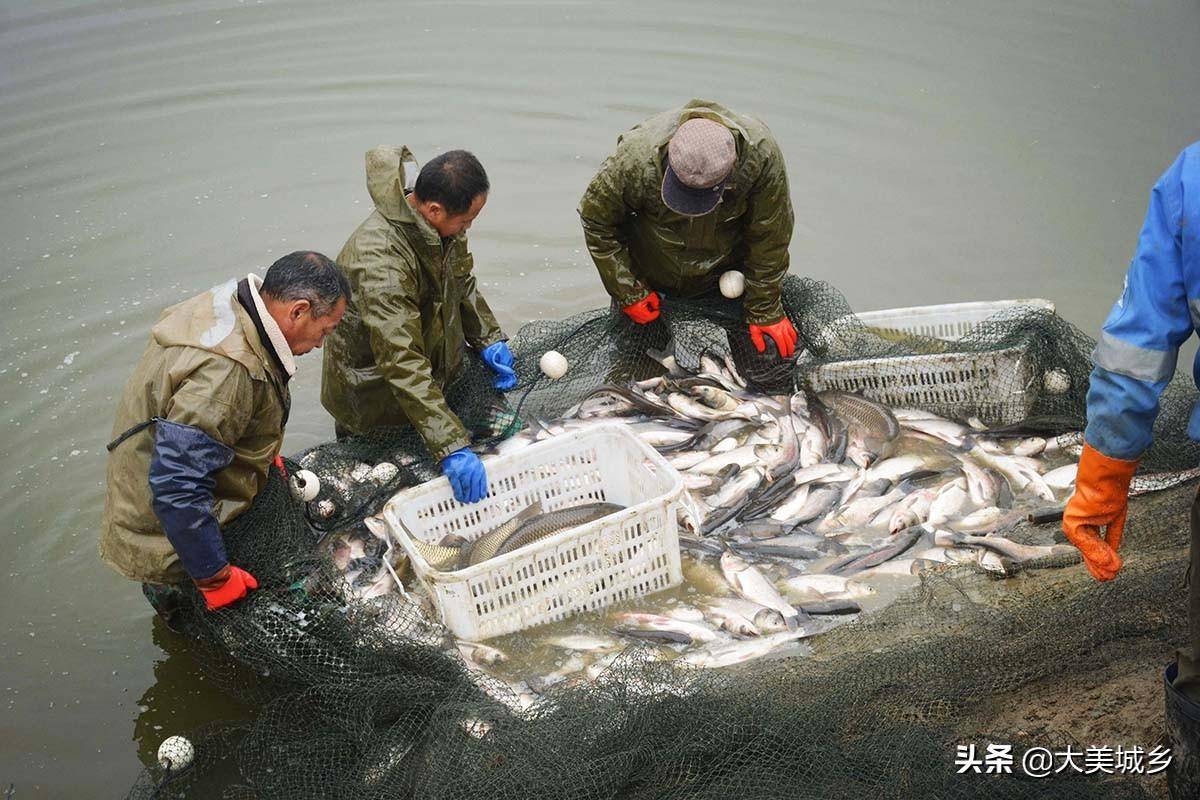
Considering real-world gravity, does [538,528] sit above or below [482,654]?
above

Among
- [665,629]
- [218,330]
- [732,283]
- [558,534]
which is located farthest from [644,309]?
[218,330]

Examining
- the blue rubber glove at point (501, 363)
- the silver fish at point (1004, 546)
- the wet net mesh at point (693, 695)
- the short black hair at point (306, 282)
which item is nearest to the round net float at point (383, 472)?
the wet net mesh at point (693, 695)

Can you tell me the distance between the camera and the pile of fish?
4.04m

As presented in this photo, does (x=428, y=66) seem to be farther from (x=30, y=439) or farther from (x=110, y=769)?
(x=110, y=769)

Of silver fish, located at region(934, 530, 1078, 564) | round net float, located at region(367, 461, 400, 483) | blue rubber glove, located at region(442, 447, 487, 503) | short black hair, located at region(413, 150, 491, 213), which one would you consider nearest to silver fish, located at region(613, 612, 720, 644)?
blue rubber glove, located at region(442, 447, 487, 503)

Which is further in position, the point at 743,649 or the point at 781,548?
the point at 781,548

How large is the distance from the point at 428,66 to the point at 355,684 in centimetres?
734

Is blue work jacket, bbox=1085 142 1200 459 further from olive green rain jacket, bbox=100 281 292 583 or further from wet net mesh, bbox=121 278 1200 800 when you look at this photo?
olive green rain jacket, bbox=100 281 292 583

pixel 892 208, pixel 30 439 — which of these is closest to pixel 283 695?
pixel 30 439

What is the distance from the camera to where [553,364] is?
511 cm

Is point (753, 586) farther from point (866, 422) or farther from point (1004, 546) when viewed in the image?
point (866, 422)

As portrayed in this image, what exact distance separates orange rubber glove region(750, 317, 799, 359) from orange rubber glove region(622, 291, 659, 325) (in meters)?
0.50

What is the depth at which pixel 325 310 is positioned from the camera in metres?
3.55

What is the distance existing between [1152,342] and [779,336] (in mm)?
2701
